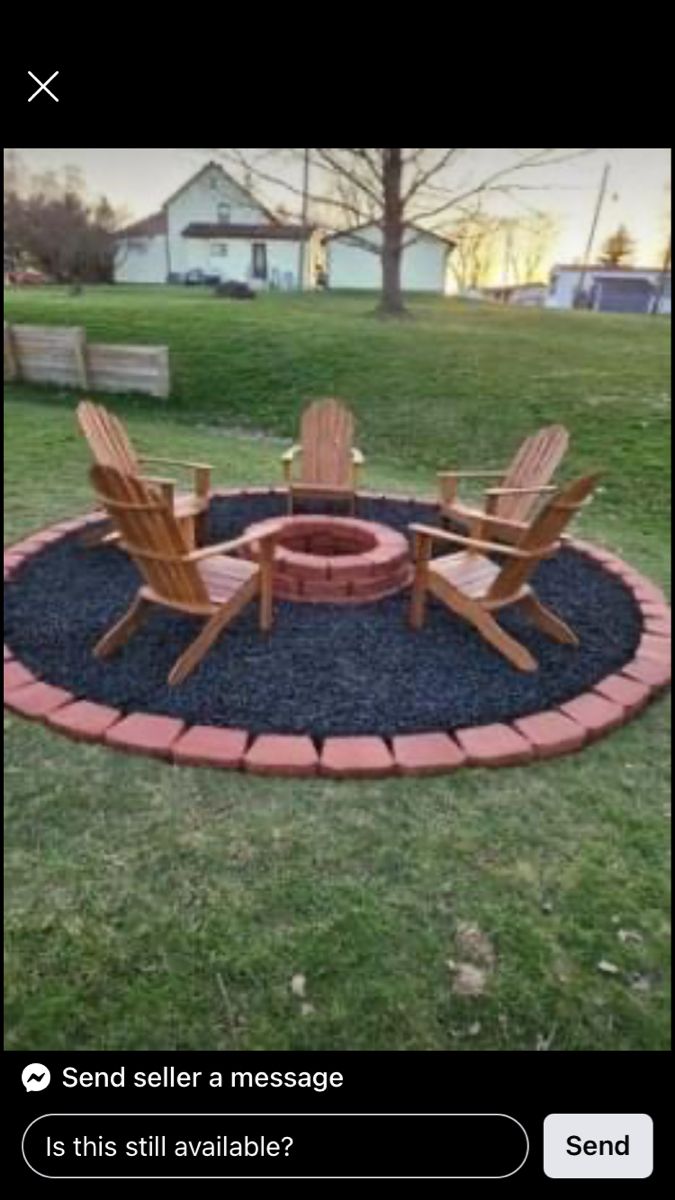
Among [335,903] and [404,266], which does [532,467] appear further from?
[404,266]

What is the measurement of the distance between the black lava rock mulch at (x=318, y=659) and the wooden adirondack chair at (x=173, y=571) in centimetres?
12

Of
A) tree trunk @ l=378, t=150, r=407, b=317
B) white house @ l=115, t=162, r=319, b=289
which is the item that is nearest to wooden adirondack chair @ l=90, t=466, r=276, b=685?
tree trunk @ l=378, t=150, r=407, b=317

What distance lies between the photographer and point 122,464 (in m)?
4.52

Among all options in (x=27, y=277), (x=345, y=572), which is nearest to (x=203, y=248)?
(x=27, y=277)

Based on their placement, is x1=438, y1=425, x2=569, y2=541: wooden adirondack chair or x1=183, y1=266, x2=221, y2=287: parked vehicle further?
x1=183, y1=266, x2=221, y2=287: parked vehicle

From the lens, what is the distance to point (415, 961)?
6.52 feet

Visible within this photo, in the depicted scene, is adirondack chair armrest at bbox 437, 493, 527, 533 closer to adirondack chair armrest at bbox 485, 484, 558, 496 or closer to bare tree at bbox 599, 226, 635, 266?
adirondack chair armrest at bbox 485, 484, 558, 496

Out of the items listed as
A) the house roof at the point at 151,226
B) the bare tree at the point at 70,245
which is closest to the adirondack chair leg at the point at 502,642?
the bare tree at the point at 70,245

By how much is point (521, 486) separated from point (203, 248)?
39674mm

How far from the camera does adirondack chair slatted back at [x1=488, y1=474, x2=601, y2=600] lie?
3184mm

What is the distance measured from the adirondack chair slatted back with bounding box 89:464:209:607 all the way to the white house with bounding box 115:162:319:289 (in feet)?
119
